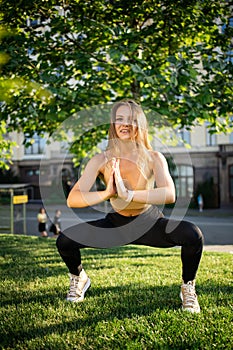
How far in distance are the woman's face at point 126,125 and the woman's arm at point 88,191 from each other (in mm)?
273

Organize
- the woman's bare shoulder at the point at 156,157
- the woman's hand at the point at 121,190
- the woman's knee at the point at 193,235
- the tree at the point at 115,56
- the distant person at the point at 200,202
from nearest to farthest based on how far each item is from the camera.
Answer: the woman's hand at the point at 121,190 < the woman's knee at the point at 193,235 < the woman's bare shoulder at the point at 156,157 < the tree at the point at 115,56 < the distant person at the point at 200,202

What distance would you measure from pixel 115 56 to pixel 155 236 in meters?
4.38

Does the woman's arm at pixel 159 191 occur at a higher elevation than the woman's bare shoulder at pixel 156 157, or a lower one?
lower

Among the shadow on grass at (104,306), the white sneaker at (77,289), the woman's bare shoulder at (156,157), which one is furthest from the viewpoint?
the white sneaker at (77,289)

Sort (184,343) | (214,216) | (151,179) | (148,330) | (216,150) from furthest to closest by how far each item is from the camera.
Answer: (216,150) < (214,216) < (151,179) < (148,330) < (184,343)

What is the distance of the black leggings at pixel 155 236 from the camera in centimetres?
332

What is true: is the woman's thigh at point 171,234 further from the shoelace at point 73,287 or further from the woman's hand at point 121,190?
the shoelace at point 73,287

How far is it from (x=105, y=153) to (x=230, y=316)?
1682 millimetres

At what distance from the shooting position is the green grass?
2.74 meters

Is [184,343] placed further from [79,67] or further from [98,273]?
[79,67]

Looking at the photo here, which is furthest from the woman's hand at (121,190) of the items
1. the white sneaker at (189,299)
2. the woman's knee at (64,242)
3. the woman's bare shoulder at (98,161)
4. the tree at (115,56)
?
the tree at (115,56)

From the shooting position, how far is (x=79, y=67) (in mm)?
8367

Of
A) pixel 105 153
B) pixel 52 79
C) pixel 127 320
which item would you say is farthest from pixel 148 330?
pixel 52 79

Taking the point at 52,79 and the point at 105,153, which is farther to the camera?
the point at 52,79
